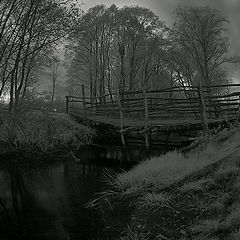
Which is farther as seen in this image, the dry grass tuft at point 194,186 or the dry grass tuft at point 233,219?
the dry grass tuft at point 194,186

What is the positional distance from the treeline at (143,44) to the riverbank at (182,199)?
68.1ft

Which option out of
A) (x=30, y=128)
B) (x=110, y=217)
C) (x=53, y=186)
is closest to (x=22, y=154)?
(x=30, y=128)

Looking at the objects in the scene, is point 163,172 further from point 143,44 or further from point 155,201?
point 143,44

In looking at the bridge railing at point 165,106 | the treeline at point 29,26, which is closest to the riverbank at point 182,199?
the bridge railing at point 165,106

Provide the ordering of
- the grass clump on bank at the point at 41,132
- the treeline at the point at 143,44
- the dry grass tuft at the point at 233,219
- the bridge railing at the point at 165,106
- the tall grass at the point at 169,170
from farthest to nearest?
1. the treeline at the point at 143,44
2. the grass clump on bank at the point at 41,132
3. the bridge railing at the point at 165,106
4. the tall grass at the point at 169,170
5. the dry grass tuft at the point at 233,219

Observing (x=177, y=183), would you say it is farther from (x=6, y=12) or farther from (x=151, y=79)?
(x=151, y=79)

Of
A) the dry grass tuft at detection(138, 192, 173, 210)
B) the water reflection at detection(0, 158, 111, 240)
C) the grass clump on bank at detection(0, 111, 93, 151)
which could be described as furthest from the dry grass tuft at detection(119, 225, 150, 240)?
the grass clump on bank at detection(0, 111, 93, 151)

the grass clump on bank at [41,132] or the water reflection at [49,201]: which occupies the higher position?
the grass clump on bank at [41,132]

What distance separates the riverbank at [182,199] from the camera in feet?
17.9

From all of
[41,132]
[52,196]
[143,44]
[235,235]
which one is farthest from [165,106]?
[235,235]

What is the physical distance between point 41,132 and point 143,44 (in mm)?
17844

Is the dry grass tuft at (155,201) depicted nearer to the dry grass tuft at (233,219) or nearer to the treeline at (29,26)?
the dry grass tuft at (233,219)

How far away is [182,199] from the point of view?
684 cm

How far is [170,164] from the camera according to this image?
904cm
